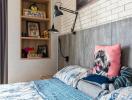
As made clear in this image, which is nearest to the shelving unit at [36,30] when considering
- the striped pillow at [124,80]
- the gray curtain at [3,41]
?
the gray curtain at [3,41]

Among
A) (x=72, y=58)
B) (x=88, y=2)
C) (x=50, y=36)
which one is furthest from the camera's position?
(x=50, y=36)

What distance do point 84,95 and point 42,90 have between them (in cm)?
44

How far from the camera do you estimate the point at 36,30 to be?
3143 mm

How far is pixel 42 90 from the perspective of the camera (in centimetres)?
179

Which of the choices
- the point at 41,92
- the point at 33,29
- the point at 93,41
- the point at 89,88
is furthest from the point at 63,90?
the point at 33,29

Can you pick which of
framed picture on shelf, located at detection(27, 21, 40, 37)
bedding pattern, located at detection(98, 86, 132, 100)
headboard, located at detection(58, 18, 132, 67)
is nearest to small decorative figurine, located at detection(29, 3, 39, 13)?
framed picture on shelf, located at detection(27, 21, 40, 37)

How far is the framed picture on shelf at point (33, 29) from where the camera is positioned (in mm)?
3088

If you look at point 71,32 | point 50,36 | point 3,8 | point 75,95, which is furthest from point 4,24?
point 75,95

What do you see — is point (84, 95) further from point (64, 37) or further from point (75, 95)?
point (64, 37)

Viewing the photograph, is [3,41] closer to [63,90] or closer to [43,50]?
[43,50]

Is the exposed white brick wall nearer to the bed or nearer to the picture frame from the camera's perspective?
the picture frame

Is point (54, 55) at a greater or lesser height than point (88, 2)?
lesser

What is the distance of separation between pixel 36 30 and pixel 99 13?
1380 mm

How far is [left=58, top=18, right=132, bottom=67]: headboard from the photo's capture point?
1605 mm
